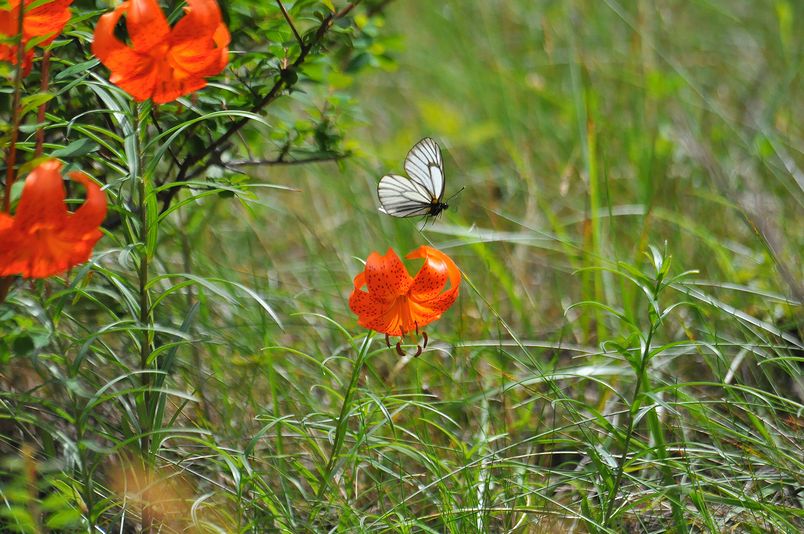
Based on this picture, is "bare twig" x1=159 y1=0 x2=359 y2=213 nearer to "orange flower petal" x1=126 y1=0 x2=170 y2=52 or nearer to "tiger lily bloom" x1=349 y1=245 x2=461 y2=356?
"orange flower petal" x1=126 y1=0 x2=170 y2=52

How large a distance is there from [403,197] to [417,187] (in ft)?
0.13

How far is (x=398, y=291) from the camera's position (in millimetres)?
1610

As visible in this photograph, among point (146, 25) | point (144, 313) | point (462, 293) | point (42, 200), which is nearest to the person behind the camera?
point (42, 200)

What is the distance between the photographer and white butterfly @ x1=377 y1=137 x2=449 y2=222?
1952mm

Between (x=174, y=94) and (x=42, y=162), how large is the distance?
261 mm

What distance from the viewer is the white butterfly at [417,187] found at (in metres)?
1.95

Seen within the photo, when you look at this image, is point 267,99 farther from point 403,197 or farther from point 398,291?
point 398,291

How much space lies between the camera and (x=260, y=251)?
3.37 metres

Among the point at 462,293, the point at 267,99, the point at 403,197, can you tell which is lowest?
the point at 462,293

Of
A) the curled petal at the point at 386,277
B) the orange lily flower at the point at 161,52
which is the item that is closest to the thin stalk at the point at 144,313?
the orange lily flower at the point at 161,52

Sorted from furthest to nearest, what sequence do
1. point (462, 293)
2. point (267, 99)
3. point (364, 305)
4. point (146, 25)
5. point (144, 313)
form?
point (462, 293), point (267, 99), point (144, 313), point (364, 305), point (146, 25)

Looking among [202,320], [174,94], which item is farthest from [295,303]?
[174,94]

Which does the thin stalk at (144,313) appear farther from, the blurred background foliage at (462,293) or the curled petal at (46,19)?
the curled petal at (46,19)

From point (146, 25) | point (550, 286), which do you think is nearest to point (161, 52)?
point (146, 25)
